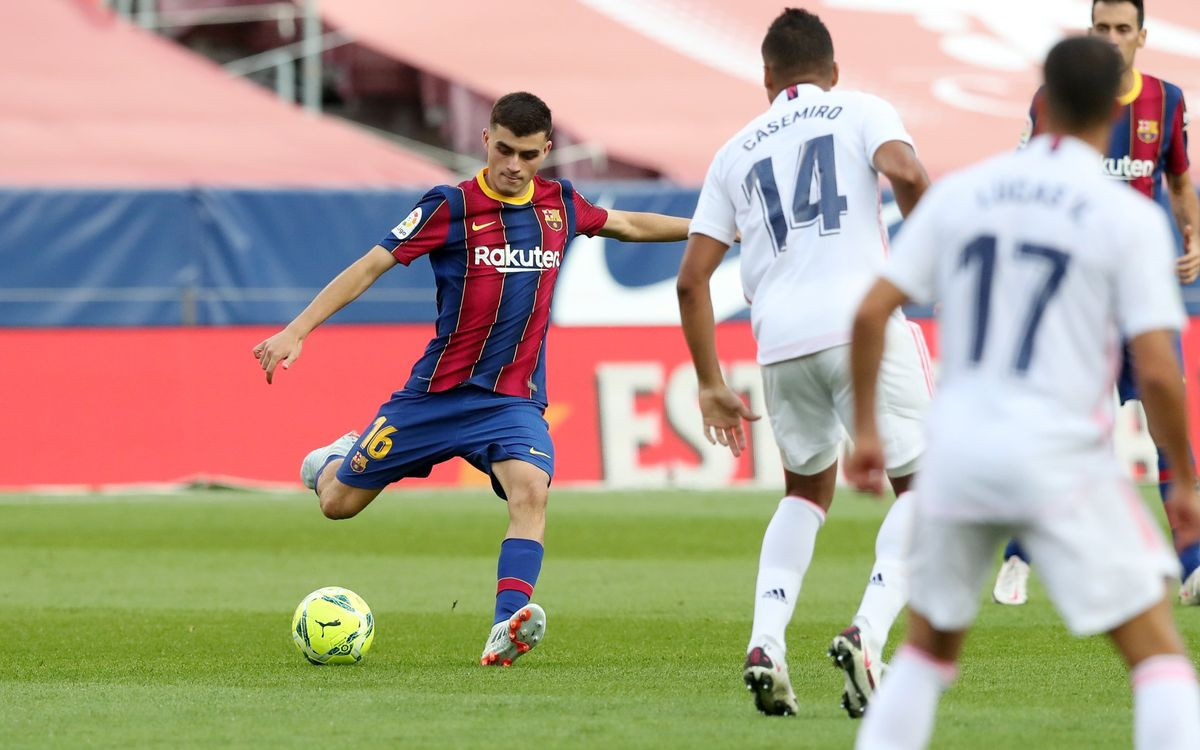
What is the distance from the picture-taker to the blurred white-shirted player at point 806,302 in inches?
225

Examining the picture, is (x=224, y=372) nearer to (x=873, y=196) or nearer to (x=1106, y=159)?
(x=1106, y=159)

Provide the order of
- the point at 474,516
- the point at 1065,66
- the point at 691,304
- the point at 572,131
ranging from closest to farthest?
the point at 1065,66
the point at 691,304
the point at 474,516
the point at 572,131

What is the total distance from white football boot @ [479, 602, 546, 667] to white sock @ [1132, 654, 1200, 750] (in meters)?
3.34

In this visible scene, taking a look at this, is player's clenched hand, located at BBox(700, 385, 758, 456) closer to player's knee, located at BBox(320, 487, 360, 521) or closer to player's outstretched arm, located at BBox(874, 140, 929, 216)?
player's outstretched arm, located at BBox(874, 140, 929, 216)

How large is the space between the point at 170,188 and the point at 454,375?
486 inches

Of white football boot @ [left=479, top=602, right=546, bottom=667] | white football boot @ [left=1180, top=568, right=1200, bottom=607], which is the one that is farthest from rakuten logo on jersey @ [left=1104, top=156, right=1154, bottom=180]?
white football boot @ [left=479, top=602, right=546, bottom=667]

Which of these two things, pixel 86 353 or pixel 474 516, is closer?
pixel 474 516

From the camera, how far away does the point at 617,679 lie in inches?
265

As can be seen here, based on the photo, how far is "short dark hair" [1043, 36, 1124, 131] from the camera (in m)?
4.04

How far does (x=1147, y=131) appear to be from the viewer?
8461 millimetres

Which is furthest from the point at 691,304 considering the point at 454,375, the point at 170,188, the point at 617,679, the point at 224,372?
the point at 170,188

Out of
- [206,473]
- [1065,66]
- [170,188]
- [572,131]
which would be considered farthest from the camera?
[572,131]

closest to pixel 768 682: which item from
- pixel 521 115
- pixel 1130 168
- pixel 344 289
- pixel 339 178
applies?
pixel 344 289

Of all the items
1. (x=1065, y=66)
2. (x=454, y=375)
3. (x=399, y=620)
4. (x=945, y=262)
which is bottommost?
(x=399, y=620)
